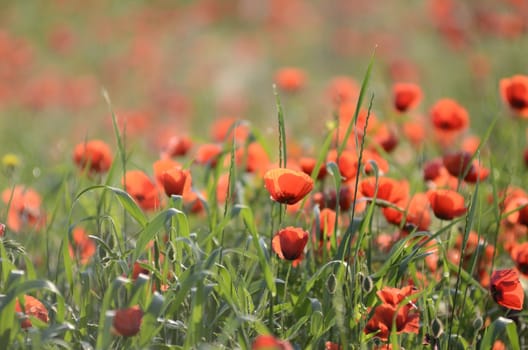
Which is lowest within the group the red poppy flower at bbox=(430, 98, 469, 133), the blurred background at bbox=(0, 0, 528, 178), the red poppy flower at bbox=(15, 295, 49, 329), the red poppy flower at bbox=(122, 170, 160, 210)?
the blurred background at bbox=(0, 0, 528, 178)

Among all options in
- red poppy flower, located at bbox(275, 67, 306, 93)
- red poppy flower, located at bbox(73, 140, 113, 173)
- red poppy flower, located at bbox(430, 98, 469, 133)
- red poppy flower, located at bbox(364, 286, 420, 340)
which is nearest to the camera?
red poppy flower, located at bbox(364, 286, 420, 340)

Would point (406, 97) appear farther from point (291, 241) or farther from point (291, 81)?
point (291, 81)

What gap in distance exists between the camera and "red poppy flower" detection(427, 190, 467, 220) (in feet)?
5.18

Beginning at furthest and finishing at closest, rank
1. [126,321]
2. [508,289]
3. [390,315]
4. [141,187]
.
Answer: [141,187], [508,289], [390,315], [126,321]

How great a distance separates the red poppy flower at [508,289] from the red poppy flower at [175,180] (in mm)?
609

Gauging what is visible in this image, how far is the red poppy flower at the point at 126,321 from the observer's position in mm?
1106

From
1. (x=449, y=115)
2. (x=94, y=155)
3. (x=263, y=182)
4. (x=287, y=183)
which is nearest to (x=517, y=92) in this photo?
(x=449, y=115)

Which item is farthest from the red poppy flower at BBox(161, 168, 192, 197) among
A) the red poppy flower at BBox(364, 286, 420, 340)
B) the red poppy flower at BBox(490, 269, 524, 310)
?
the red poppy flower at BBox(490, 269, 524, 310)

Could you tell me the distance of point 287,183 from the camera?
1333mm

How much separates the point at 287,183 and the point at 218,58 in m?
5.49

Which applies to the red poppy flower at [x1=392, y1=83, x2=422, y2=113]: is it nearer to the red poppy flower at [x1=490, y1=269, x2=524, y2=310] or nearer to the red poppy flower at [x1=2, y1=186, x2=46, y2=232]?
the red poppy flower at [x1=490, y1=269, x2=524, y2=310]

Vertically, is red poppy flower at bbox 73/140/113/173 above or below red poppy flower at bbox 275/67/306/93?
above

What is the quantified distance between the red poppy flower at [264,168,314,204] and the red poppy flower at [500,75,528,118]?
818mm

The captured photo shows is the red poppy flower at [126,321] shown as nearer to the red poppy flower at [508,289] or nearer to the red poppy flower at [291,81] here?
the red poppy flower at [508,289]
